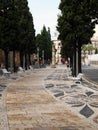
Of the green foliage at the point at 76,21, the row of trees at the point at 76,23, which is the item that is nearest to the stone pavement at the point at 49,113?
the row of trees at the point at 76,23

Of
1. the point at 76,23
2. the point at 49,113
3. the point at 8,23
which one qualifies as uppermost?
the point at 8,23

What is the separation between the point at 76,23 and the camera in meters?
38.8

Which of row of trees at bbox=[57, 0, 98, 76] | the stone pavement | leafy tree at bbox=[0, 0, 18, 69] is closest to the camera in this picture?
the stone pavement

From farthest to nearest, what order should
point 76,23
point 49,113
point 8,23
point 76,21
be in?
point 8,23
point 76,23
point 76,21
point 49,113

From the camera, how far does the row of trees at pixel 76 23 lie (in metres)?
36.3

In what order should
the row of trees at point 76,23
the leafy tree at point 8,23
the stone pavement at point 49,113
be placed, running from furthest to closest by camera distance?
the leafy tree at point 8,23 < the row of trees at point 76,23 < the stone pavement at point 49,113

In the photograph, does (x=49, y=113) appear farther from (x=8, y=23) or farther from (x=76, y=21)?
(x=8, y=23)

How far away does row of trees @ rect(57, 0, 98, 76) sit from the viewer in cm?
3631

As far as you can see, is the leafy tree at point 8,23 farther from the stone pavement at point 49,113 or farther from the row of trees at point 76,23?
the stone pavement at point 49,113

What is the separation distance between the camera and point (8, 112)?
1619 cm

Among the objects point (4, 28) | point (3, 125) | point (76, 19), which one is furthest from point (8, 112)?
point (4, 28)

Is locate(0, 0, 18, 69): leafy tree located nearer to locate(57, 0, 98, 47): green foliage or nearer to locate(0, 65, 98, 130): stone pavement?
locate(57, 0, 98, 47): green foliage

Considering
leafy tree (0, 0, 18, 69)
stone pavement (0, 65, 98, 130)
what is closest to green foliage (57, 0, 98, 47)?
leafy tree (0, 0, 18, 69)

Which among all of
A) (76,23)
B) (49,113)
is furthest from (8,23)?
(49,113)
